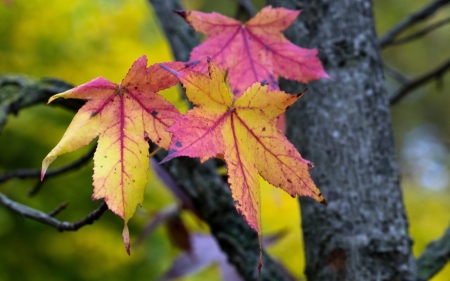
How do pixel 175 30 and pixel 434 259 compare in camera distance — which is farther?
pixel 175 30

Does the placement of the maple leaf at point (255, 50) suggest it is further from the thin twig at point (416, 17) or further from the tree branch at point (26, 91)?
the thin twig at point (416, 17)

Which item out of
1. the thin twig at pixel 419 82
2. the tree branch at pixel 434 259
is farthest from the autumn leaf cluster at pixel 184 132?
the thin twig at pixel 419 82

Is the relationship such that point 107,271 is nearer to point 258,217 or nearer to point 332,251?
point 332,251

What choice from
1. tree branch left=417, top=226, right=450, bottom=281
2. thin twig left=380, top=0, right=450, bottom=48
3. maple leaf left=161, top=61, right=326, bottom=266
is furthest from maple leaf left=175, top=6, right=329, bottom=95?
thin twig left=380, top=0, right=450, bottom=48

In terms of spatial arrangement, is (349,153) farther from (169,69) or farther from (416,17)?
(416,17)

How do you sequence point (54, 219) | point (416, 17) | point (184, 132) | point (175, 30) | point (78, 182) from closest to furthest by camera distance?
point (184, 132), point (54, 219), point (175, 30), point (416, 17), point (78, 182)

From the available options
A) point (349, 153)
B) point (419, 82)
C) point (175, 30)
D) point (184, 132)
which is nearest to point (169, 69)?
point (184, 132)
